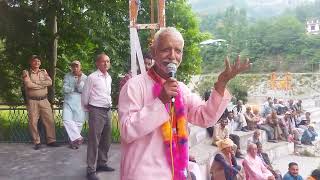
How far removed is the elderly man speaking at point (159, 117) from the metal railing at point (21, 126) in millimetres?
5740

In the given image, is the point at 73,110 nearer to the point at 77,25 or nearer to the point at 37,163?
the point at 37,163

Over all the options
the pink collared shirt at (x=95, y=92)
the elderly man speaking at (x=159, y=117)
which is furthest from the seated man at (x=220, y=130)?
the elderly man speaking at (x=159, y=117)

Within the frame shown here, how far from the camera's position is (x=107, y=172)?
544 cm

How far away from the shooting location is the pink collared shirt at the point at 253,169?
751 centimetres

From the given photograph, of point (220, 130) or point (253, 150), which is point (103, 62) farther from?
point (220, 130)

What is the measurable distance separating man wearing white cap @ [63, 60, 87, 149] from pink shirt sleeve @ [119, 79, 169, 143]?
4999 millimetres

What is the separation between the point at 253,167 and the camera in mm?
7586

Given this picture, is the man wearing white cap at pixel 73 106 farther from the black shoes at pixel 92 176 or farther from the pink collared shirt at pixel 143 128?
the pink collared shirt at pixel 143 128

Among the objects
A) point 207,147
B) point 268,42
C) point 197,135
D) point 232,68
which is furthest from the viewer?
point 268,42

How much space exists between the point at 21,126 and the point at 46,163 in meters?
2.24

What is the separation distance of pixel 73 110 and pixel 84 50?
3157mm

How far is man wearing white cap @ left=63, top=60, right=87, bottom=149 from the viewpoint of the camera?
6.75m

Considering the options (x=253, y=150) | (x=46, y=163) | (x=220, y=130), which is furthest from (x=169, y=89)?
(x=220, y=130)

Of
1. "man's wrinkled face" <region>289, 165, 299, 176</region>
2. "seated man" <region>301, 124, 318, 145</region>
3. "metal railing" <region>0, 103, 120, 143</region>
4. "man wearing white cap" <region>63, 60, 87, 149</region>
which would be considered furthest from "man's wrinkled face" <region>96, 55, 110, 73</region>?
"seated man" <region>301, 124, 318, 145</region>
